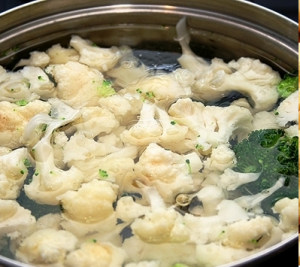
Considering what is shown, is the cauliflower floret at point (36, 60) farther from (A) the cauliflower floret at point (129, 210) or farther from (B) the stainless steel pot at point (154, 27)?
(A) the cauliflower floret at point (129, 210)

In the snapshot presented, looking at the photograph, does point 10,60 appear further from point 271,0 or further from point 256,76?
point 271,0

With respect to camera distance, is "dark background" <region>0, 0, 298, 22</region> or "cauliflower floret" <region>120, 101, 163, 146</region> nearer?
"cauliflower floret" <region>120, 101, 163, 146</region>

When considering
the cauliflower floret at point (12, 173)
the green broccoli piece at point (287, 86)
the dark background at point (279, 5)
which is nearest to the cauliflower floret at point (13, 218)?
the cauliflower floret at point (12, 173)

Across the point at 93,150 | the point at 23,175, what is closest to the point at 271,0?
the point at 93,150

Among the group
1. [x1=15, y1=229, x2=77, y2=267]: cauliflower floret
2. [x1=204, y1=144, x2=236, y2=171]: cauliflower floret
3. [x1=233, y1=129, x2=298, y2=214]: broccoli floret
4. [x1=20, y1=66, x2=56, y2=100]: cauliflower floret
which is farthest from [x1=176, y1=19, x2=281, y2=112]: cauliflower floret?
[x1=15, y1=229, x2=77, y2=267]: cauliflower floret

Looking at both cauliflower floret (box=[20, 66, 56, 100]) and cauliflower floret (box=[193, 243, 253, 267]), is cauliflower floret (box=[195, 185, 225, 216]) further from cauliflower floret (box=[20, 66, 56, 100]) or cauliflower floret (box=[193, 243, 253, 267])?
cauliflower floret (box=[20, 66, 56, 100])
